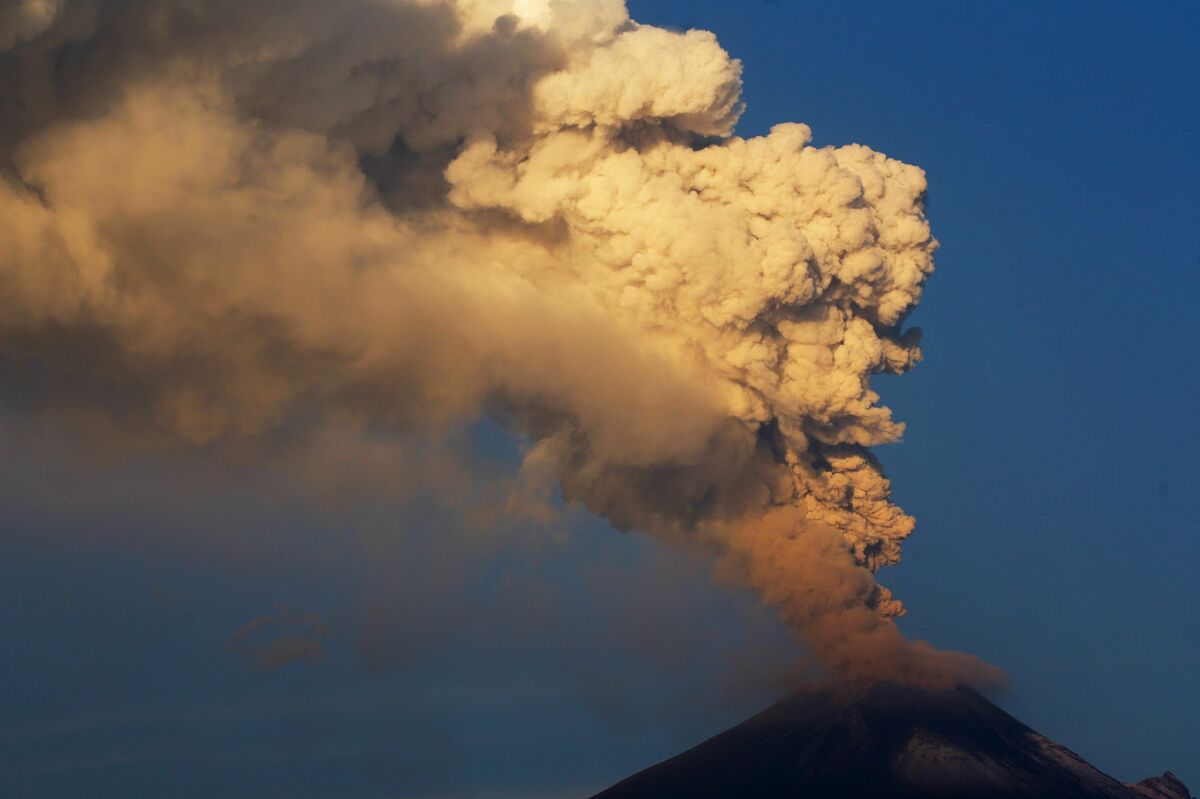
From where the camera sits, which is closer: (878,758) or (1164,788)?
(878,758)

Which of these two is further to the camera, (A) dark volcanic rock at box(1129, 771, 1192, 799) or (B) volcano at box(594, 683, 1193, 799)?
(A) dark volcanic rock at box(1129, 771, 1192, 799)

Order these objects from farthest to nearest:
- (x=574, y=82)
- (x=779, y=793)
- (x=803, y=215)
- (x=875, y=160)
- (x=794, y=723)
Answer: (x=794, y=723) < (x=779, y=793) < (x=875, y=160) < (x=803, y=215) < (x=574, y=82)

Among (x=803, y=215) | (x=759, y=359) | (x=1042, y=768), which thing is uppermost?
(x=803, y=215)

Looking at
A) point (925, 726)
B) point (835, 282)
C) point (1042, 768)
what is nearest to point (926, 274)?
point (835, 282)

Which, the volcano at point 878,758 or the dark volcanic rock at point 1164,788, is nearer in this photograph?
the volcano at point 878,758

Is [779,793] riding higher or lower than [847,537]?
lower

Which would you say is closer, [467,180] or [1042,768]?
[467,180]

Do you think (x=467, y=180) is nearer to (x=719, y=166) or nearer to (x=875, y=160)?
(x=719, y=166)

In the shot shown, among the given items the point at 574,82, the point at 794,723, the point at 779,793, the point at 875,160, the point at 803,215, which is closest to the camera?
the point at 574,82
